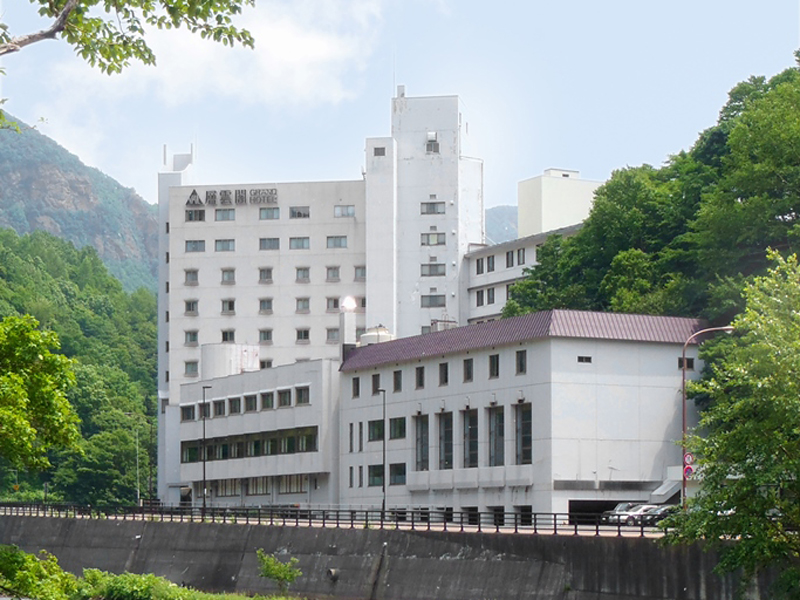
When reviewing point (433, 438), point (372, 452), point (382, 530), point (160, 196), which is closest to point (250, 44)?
point (382, 530)

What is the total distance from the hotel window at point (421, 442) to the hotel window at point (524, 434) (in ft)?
29.7

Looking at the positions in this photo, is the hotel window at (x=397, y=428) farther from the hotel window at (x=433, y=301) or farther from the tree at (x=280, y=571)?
the hotel window at (x=433, y=301)

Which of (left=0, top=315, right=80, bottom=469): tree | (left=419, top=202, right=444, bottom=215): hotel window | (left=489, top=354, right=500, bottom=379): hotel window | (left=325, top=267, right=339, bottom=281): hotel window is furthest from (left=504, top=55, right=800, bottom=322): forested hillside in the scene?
(left=0, top=315, right=80, bottom=469): tree

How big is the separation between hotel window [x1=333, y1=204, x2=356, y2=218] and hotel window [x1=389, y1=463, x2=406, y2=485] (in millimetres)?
48837

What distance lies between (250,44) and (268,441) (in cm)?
8718

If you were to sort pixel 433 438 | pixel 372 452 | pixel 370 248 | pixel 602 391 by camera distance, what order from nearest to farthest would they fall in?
pixel 602 391, pixel 433 438, pixel 372 452, pixel 370 248

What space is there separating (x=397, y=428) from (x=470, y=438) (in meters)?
7.77

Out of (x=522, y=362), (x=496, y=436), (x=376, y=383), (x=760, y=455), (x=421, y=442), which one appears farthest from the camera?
(x=376, y=383)

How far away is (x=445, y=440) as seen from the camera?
86812 mm

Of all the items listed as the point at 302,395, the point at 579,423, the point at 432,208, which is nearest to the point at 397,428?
the point at 302,395

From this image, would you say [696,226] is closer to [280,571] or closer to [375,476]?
[375,476]

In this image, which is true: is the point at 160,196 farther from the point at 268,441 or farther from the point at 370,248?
the point at 268,441

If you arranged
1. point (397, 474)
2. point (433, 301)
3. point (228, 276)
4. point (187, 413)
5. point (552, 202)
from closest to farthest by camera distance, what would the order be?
point (397, 474), point (187, 413), point (433, 301), point (228, 276), point (552, 202)

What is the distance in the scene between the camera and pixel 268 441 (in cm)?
10450
